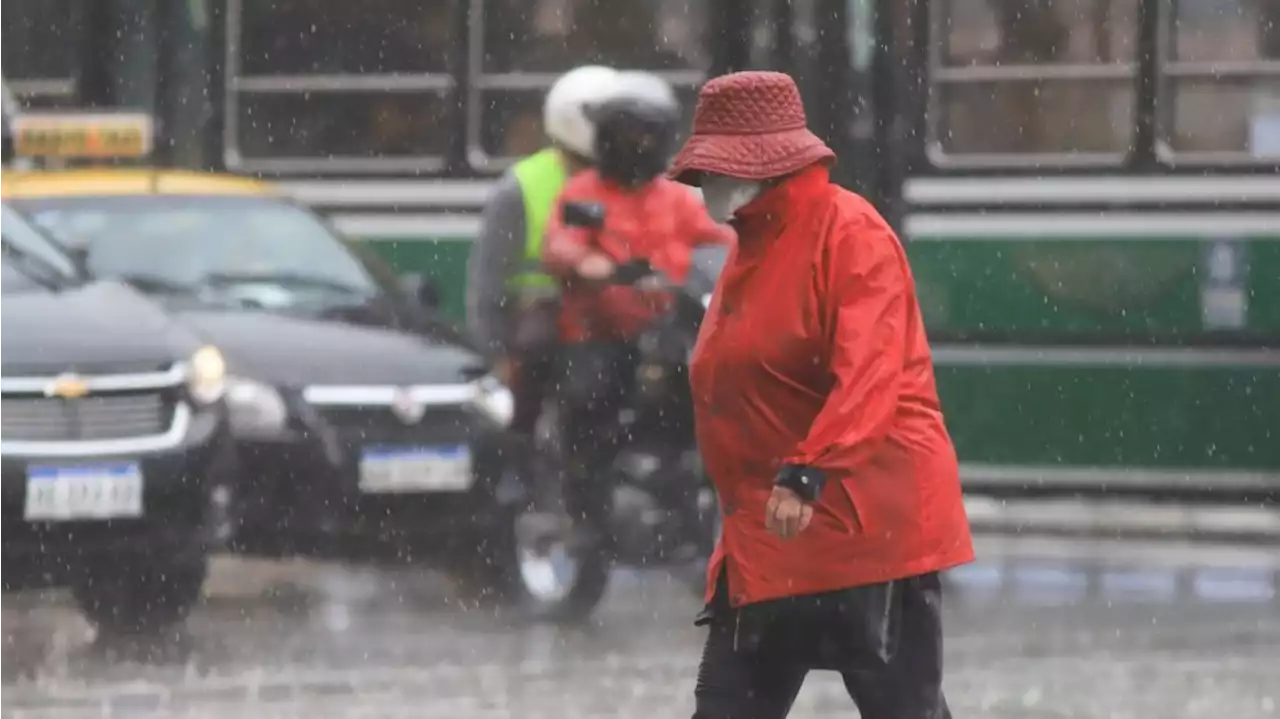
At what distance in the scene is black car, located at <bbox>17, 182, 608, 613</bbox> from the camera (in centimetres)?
1037

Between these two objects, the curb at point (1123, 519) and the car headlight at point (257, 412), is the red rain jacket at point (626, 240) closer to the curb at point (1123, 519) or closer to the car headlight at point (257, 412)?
the car headlight at point (257, 412)

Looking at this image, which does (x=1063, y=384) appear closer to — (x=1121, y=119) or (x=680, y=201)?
(x=1121, y=119)

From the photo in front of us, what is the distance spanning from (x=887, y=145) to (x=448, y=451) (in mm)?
2901

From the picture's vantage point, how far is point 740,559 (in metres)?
5.39

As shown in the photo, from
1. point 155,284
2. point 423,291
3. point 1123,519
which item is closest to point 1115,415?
point 1123,519

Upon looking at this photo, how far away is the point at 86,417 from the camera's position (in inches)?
388

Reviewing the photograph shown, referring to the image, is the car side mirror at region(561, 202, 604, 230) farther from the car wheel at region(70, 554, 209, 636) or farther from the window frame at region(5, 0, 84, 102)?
the window frame at region(5, 0, 84, 102)

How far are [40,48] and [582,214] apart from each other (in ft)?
12.9

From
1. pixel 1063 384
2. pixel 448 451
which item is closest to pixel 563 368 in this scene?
pixel 448 451

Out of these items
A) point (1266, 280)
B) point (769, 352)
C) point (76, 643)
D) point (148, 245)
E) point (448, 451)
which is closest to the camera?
point (769, 352)

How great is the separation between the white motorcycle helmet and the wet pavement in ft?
5.35

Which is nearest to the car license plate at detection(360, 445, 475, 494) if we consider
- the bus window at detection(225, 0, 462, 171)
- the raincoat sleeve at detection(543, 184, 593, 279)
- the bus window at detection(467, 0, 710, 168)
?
the raincoat sleeve at detection(543, 184, 593, 279)

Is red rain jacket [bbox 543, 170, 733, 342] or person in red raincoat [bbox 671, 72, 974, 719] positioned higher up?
person in red raincoat [bbox 671, 72, 974, 719]

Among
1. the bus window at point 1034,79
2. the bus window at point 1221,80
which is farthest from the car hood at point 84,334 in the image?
the bus window at point 1221,80
